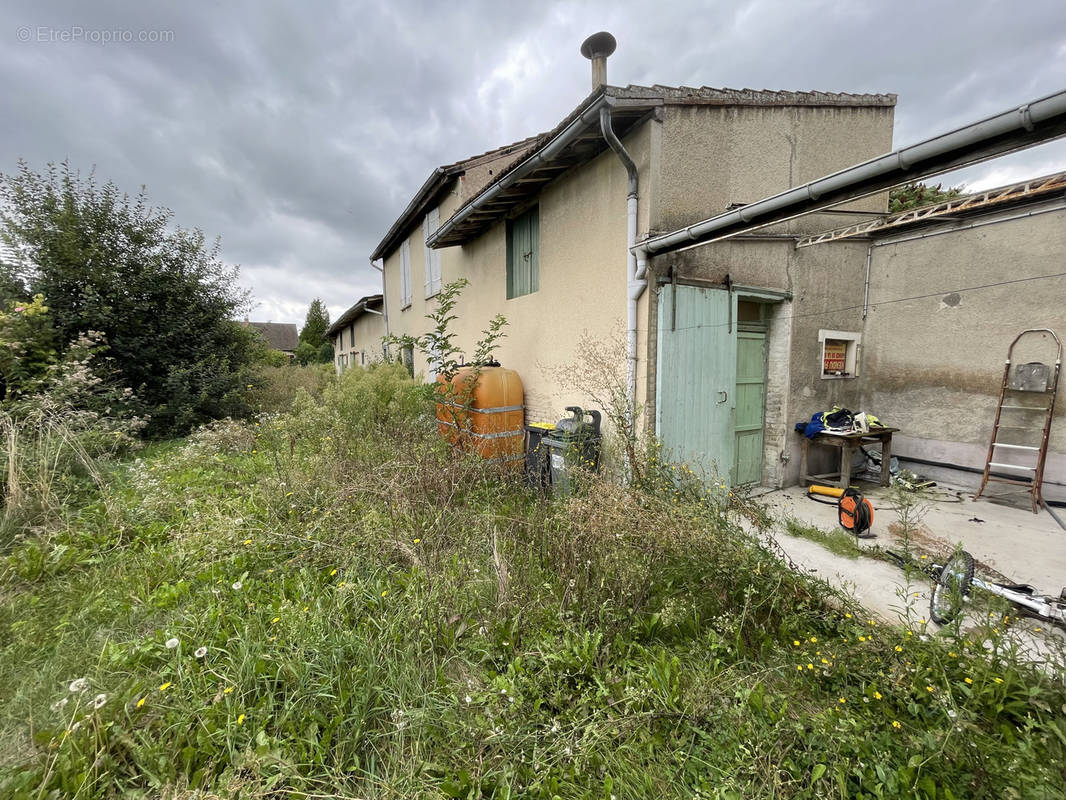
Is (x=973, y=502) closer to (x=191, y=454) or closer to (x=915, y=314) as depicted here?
(x=915, y=314)

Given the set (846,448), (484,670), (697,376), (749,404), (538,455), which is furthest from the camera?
(749,404)

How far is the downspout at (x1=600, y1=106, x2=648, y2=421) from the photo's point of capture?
409 centimetres

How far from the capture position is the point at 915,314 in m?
5.29

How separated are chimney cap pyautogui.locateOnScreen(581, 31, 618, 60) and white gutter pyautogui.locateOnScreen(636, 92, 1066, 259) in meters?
3.37

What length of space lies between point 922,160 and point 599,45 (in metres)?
4.26

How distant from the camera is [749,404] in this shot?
17.1 feet

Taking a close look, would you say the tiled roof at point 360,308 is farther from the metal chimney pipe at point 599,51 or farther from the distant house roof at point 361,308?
the metal chimney pipe at point 599,51

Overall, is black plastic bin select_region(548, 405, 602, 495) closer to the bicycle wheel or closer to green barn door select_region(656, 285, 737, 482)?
green barn door select_region(656, 285, 737, 482)

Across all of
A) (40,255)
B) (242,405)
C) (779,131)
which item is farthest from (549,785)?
(40,255)

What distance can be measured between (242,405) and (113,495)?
16.3 ft

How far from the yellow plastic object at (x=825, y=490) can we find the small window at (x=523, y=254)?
4517 mm

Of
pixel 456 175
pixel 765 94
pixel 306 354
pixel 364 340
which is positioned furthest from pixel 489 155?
pixel 306 354

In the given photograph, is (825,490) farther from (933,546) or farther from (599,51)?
(599,51)

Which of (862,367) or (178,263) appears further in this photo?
(178,263)
